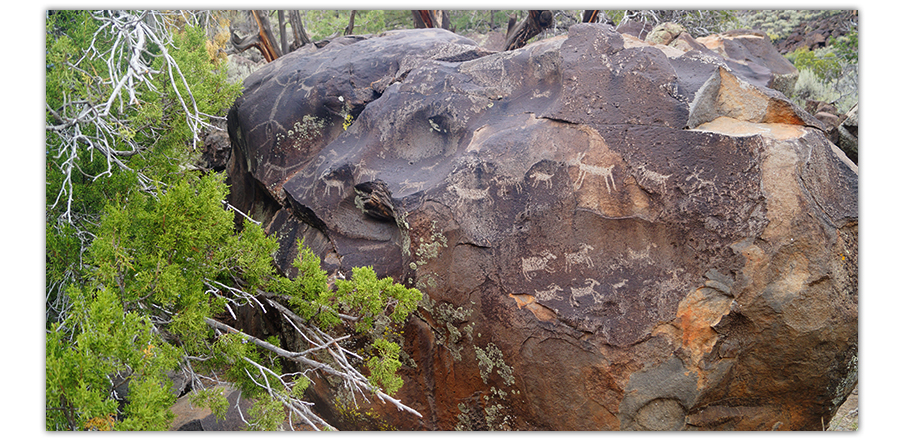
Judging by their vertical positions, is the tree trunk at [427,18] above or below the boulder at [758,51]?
below

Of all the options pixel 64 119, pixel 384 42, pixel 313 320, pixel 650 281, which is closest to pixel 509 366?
pixel 650 281

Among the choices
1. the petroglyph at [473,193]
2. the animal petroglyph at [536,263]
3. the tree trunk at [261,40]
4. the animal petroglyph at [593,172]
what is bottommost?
the tree trunk at [261,40]

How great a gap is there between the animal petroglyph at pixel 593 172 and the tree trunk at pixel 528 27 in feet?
18.5

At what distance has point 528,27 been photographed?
8.45 meters

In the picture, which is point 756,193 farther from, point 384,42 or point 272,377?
point 384,42

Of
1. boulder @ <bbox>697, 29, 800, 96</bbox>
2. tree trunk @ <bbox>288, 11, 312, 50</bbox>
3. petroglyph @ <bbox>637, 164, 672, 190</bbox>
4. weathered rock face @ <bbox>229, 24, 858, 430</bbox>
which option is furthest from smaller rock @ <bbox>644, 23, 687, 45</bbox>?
tree trunk @ <bbox>288, 11, 312, 50</bbox>

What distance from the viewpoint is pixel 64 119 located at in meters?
2.97

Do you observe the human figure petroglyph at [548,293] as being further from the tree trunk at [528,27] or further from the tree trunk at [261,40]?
the tree trunk at [261,40]

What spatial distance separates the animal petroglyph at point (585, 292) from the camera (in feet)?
9.66

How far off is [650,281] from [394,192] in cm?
149

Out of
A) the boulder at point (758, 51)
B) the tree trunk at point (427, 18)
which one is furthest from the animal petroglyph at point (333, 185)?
the tree trunk at point (427, 18)

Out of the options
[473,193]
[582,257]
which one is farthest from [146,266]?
[582,257]

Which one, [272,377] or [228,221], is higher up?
[228,221]

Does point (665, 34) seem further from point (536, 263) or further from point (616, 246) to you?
point (536, 263)
